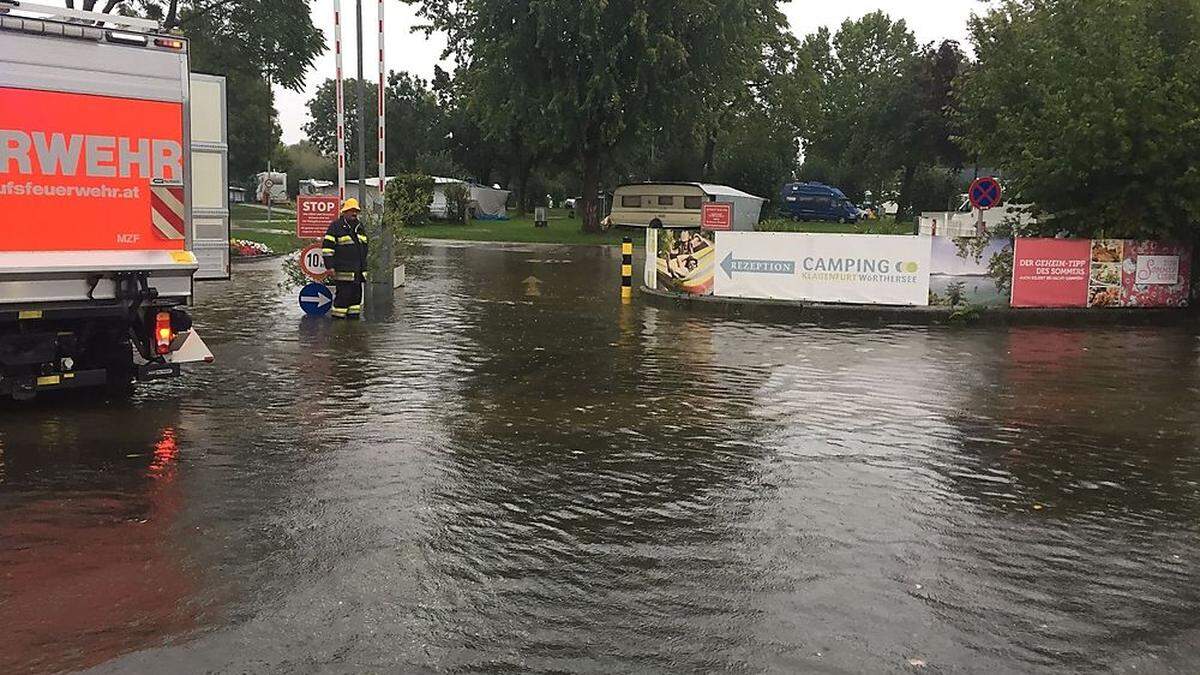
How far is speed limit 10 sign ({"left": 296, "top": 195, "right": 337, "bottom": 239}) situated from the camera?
1667 cm

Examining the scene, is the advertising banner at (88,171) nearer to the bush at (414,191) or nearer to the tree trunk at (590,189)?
the bush at (414,191)

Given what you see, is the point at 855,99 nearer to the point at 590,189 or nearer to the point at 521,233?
the point at 590,189

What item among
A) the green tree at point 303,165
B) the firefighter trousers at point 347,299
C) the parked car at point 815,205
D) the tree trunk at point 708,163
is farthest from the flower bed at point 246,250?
the green tree at point 303,165

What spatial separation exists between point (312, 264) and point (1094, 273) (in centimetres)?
1236

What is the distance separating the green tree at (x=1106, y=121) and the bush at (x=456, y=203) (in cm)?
3767

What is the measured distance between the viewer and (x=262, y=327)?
47.9 feet

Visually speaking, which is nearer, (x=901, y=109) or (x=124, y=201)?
(x=124, y=201)

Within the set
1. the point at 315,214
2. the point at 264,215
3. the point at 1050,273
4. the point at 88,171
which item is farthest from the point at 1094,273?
the point at 264,215

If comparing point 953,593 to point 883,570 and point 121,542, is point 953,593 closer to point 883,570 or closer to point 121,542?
point 883,570

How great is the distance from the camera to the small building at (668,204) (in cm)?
4762

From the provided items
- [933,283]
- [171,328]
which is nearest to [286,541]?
[171,328]

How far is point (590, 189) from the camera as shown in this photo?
46500 mm

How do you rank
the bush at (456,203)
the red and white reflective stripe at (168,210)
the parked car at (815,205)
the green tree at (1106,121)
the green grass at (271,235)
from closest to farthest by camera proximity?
the red and white reflective stripe at (168,210), the green tree at (1106,121), the green grass at (271,235), the bush at (456,203), the parked car at (815,205)

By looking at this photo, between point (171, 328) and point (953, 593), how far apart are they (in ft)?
22.9
